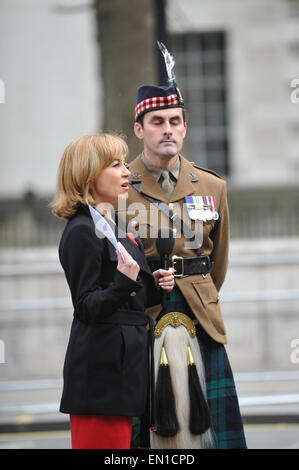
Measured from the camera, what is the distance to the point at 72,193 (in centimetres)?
410

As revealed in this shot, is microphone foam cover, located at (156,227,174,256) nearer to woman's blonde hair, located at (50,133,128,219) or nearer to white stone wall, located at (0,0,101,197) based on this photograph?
woman's blonde hair, located at (50,133,128,219)

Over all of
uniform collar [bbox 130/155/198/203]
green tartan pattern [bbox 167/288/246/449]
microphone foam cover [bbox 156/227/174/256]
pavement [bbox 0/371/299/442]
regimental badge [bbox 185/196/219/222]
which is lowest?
pavement [bbox 0/371/299/442]

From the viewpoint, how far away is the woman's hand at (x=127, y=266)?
391cm

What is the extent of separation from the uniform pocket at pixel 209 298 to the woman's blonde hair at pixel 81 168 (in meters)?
0.80

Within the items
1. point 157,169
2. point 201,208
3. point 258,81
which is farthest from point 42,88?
point 201,208

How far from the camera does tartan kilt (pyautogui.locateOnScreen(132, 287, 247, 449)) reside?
4.65 metres

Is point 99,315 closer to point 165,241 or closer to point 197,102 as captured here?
point 165,241

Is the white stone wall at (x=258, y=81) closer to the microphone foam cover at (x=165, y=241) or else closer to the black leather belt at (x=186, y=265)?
the black leather belt at (x=186, y=265)

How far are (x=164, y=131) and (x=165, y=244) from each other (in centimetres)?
57

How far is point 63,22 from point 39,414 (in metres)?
7.93

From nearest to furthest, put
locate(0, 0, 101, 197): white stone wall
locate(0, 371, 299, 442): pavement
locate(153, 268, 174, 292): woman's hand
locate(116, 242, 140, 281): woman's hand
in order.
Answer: locate(116, 242, 140, 281): woman's hand
locate(153, 268, 174, 292): woman's hand
locate(0, 371, 299, 442): pavement
locate(0, 0, 101, 197): white stone wall

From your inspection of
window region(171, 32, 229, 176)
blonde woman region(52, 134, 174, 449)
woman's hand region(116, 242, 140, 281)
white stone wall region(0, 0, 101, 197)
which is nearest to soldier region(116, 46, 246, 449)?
blonde woman region(52, 134, 174, 449)
